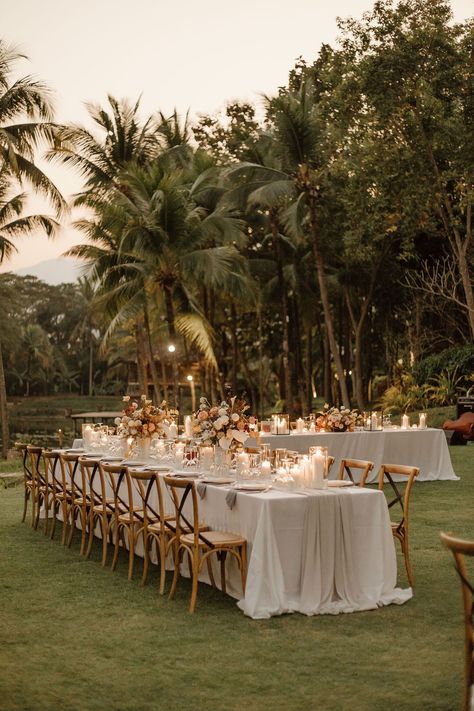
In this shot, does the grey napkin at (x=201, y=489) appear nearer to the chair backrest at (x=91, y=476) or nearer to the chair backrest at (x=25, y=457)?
the chair backrest at (x=91, y=476)

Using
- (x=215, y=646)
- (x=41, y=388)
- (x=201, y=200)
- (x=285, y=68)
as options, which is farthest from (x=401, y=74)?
(x=41, y=388)

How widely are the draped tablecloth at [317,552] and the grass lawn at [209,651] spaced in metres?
0.16

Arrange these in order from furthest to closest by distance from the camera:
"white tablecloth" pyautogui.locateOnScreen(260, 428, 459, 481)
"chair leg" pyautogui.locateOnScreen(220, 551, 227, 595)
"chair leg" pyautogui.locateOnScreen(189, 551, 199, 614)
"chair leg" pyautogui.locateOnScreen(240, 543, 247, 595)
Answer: "white tablecloth" pyautogui.locateOnScreen(260, 428, 459, 481) < "chair leg" pyautogui.locateOnScreen(220, 551, 227, 595) < "chair leg" pyautogui.locateOnScreen(240, 543, 247, 595) < "chair leg" pyautogui.locateOnScreen(189, 551, 199, 614)

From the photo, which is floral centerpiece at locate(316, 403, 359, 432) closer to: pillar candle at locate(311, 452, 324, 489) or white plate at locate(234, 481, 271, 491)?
white plate at locate(234, 481, 271, 491)

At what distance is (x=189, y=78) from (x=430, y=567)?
22.2 metres

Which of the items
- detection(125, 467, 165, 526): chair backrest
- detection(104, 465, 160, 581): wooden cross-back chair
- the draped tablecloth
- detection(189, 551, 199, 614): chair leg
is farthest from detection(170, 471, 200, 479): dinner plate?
detection(189, 551, 199, 614): chair leg

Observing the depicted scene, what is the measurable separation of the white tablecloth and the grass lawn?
5409mm

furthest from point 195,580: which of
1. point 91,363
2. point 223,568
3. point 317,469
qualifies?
point 91,363

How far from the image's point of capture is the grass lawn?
16.4 ft

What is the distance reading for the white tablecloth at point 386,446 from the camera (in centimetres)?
1355

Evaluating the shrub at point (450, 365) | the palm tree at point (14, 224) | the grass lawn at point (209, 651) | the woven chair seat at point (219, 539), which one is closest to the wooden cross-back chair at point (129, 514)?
the grass lawn at point (209, 651)

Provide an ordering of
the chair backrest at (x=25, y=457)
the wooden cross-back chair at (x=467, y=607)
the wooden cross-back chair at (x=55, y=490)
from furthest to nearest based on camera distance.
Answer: the chair backrest at (x=25, y=457) → the wooden cross-back chair at (x=55, y=490) → the wooden cross-back chair at (x=467, y=607)

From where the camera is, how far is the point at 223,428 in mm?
8164

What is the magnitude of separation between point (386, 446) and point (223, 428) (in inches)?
261
